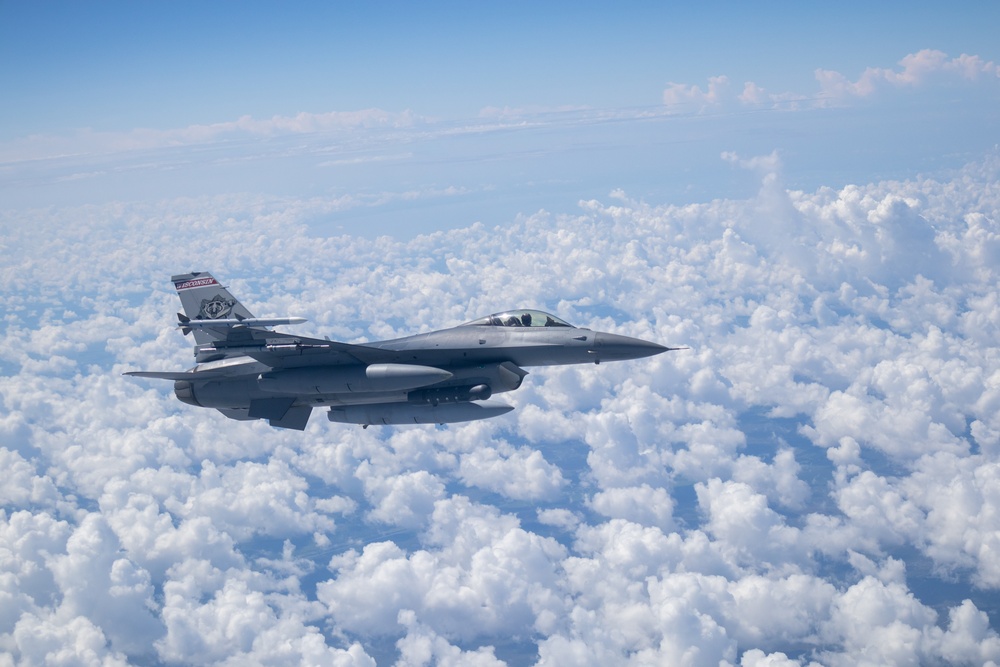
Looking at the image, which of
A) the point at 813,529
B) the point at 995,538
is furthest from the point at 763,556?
the point at 995,538

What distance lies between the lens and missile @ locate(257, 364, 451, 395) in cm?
2467

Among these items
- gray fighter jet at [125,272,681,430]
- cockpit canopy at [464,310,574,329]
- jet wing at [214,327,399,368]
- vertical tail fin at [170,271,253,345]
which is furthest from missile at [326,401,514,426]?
vertical tail fin at [170,271,253,345]

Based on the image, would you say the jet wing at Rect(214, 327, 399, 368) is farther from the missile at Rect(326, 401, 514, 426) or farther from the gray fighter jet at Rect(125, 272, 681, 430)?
the missile at Rect(326, 401, 514, 426)

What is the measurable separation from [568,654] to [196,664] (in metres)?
67.7

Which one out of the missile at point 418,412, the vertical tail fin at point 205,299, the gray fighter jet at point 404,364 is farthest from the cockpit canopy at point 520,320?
the vertical tail fin at point 205,299

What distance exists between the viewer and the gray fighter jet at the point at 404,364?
25.2m

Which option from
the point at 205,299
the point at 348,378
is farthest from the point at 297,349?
the point at 205,299

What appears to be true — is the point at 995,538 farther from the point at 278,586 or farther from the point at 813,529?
the point at 278,586

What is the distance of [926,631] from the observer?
466ft

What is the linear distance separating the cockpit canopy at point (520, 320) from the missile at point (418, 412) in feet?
9.51

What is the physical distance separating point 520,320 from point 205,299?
13868mm

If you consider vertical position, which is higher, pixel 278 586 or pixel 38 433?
pixel 38 433

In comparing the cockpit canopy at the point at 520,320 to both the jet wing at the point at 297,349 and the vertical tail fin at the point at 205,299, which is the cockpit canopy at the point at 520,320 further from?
the vertical tail fin at the point at 205,299

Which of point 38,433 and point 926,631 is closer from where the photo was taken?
point 926,631
